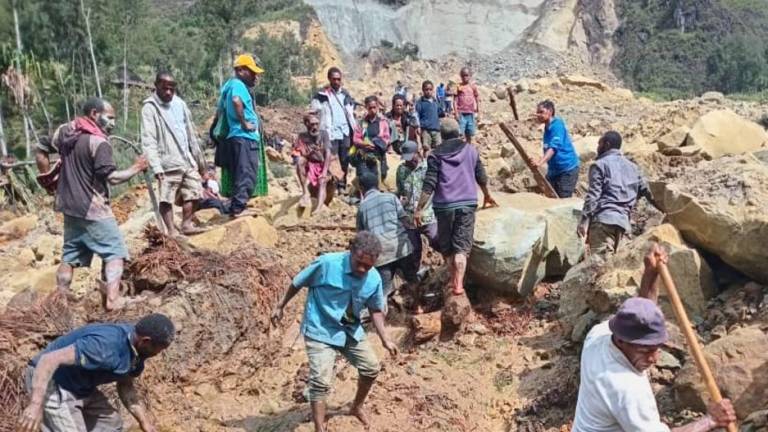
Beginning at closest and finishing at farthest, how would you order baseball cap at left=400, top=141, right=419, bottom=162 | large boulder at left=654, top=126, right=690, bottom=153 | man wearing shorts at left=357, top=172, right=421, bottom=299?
man wearing shorts at left=357, top=172, right=421, bottom=299
baseball cap at left=400, top=141, right=419, bottom=162
large boulder at left=654, top=126, right=690, bottom=153

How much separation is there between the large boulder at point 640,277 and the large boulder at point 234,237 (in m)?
3.25

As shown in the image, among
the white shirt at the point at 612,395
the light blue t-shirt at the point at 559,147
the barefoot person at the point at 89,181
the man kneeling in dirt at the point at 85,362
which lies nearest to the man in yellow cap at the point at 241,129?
the barefoot person at the point at 89,181

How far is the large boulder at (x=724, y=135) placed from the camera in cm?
832

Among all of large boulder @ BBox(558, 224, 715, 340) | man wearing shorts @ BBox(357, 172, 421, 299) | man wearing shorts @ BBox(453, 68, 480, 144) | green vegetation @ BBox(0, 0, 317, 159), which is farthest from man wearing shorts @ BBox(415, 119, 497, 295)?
green vegetation @ BBox(0, 0, 317, 159)

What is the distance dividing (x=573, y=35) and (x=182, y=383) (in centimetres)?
3813

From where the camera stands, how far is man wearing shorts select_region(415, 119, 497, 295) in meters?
5.67

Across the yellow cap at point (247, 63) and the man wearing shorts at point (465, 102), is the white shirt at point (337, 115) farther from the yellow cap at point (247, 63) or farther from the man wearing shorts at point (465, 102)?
the man wearing shorts at point (465, 102)

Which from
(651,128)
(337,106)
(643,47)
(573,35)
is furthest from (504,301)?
(643,47)

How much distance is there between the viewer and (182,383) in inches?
224

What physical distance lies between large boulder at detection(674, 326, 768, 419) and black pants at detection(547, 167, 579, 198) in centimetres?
331

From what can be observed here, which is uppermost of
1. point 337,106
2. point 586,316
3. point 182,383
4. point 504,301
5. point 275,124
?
point 337,106

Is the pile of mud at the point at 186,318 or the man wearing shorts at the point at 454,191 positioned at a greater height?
the man wearing shorts at the point at 454,191

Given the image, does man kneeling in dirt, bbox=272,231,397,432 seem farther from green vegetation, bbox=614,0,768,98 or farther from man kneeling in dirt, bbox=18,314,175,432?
green vegetation, bbox=614,0,768,98

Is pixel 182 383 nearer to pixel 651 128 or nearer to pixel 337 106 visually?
pixel 337 106
